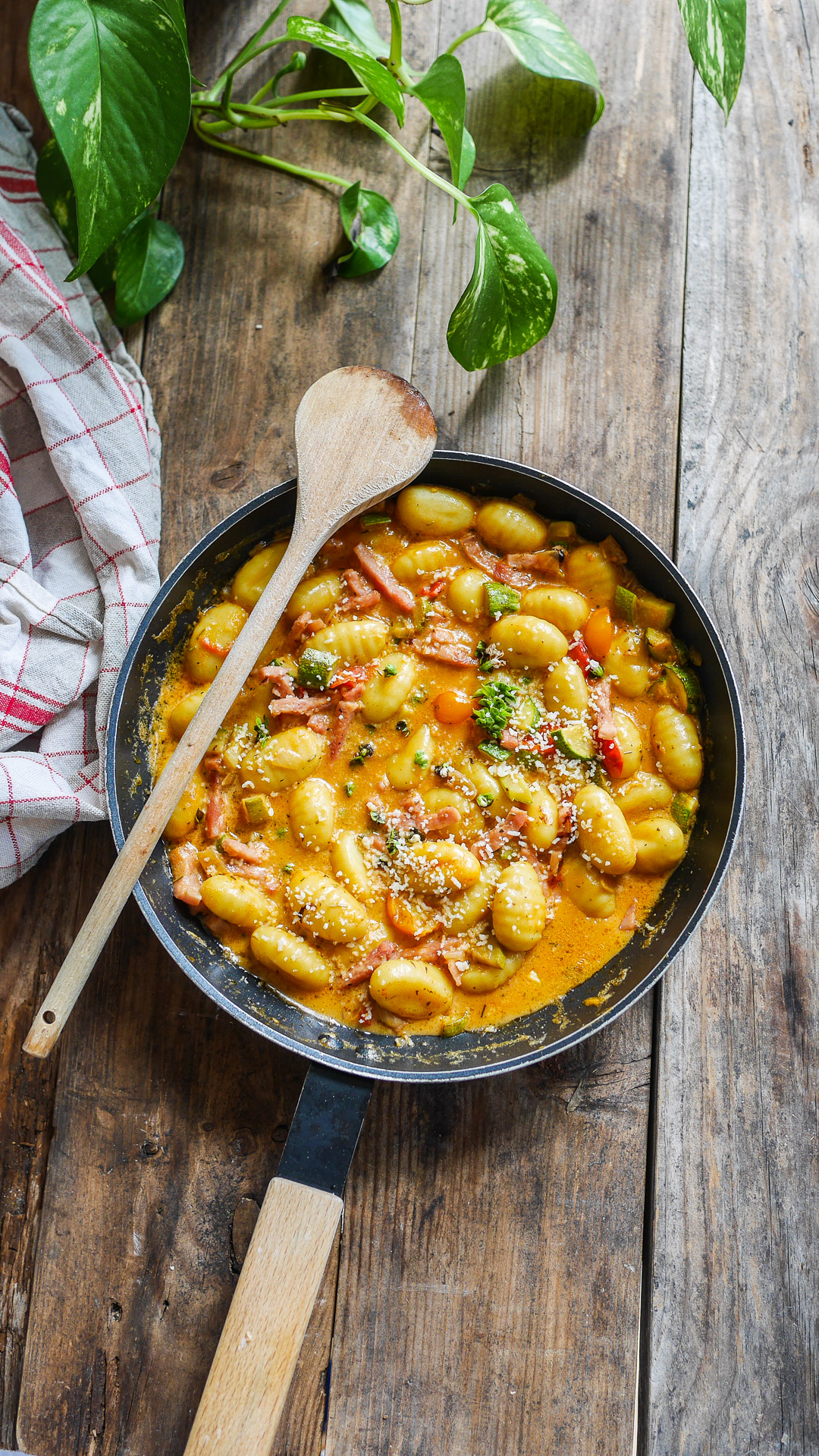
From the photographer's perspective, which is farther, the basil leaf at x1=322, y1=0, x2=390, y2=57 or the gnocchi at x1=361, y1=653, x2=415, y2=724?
the basil leaf at x1=322, y1=0, x2=390, y2=57

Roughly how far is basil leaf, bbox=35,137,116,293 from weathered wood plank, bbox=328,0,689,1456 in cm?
65

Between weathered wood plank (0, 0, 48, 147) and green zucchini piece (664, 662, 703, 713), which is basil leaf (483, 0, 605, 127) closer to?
weathered wood plank (0, 0, 48, 147)

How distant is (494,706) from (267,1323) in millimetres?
1141

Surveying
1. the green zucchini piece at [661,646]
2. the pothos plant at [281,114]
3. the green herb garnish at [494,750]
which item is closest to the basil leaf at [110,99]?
the pothos plant at [281,114]

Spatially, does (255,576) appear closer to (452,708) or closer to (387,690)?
(387,690)

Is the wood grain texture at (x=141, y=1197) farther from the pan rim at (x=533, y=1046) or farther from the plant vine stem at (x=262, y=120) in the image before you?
the plant vine stem at (x=262, y=120)

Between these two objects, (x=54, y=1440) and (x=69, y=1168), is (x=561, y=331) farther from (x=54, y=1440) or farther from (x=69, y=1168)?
(x=54, y=1440)

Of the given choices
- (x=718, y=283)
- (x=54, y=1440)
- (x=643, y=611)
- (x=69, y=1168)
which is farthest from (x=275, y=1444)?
(x=718, y=283)

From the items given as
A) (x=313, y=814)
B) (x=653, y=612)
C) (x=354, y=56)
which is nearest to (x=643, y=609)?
(x=653, y=612)

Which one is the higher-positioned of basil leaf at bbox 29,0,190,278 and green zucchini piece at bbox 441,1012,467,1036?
basil leaf at bbox 29,0,190,278

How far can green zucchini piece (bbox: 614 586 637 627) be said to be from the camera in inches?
71.6

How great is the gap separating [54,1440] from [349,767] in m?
1.36

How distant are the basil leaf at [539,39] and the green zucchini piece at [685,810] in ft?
4.64

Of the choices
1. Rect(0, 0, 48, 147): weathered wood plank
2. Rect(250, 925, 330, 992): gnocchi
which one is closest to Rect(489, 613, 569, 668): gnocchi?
Rect(250, 925, 330, 992): gnocchi
